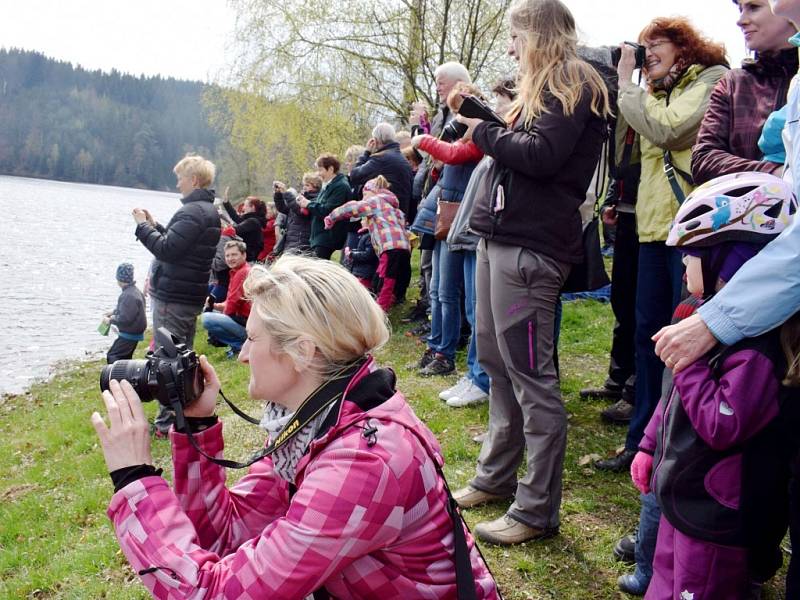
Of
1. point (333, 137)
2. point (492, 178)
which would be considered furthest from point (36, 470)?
point (333, 137)

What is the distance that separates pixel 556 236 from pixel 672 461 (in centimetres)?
136

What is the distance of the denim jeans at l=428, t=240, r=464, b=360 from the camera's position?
227 inches

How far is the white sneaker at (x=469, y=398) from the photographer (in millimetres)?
5203

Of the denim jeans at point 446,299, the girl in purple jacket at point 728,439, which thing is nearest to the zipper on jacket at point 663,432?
the girl in purple jacket at point 728,439

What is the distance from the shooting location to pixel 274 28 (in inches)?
607

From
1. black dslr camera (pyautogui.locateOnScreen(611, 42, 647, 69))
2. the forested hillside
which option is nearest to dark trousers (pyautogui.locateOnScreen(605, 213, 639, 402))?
black dslr camera (pyautogui.locateOnScreen(611, 42, 647, 69))

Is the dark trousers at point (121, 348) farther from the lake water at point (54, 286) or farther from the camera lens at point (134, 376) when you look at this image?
the camera lens at point (134, 376)

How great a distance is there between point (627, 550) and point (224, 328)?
6612 mm

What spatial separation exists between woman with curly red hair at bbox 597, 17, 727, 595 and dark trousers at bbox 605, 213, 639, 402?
0.58m

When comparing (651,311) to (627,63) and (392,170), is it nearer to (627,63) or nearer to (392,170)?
(627,63)

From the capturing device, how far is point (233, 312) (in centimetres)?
873

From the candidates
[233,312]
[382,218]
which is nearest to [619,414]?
[382,218]

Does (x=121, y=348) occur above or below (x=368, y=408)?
below

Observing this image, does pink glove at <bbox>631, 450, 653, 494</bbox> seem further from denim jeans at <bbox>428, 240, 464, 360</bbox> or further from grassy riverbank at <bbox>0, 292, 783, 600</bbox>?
denim jeans at <bbox>428, 240, 464, 360</bbox>
